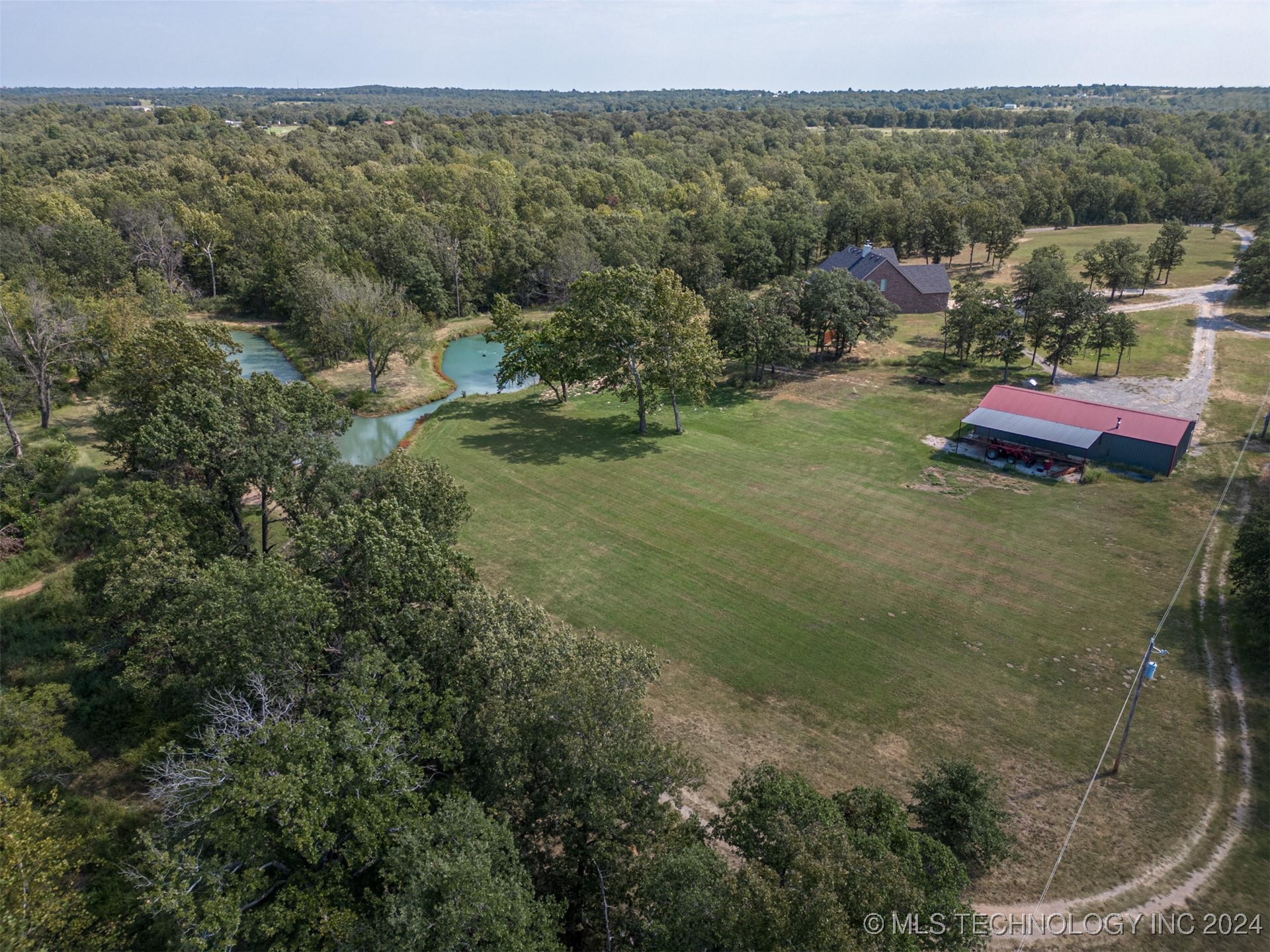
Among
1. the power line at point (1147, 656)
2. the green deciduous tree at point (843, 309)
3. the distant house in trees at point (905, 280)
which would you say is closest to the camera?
the power line at point (1147, 656)

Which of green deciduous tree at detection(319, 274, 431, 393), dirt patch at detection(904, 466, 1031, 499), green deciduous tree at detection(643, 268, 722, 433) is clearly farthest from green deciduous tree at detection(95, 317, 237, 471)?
dirt patch at detection(904, 466, 1031, 499)

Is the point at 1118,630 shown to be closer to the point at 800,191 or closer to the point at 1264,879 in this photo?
the point at 1264,879

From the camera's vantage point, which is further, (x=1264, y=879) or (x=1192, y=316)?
(x=1192, y=316)

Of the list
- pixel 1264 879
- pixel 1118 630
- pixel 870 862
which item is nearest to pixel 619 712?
pixel 870 862

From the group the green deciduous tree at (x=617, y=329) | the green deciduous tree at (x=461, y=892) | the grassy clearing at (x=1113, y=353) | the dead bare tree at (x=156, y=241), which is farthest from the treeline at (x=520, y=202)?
the green deciduous tree at (x=461, y=892)

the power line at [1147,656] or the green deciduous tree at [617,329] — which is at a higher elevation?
the green deciduous tree at [617,329]

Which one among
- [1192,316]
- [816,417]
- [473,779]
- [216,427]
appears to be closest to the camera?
[473,779]

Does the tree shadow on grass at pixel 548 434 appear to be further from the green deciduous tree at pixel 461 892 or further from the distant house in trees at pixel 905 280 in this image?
the distant house in trees at pixel 905 280
